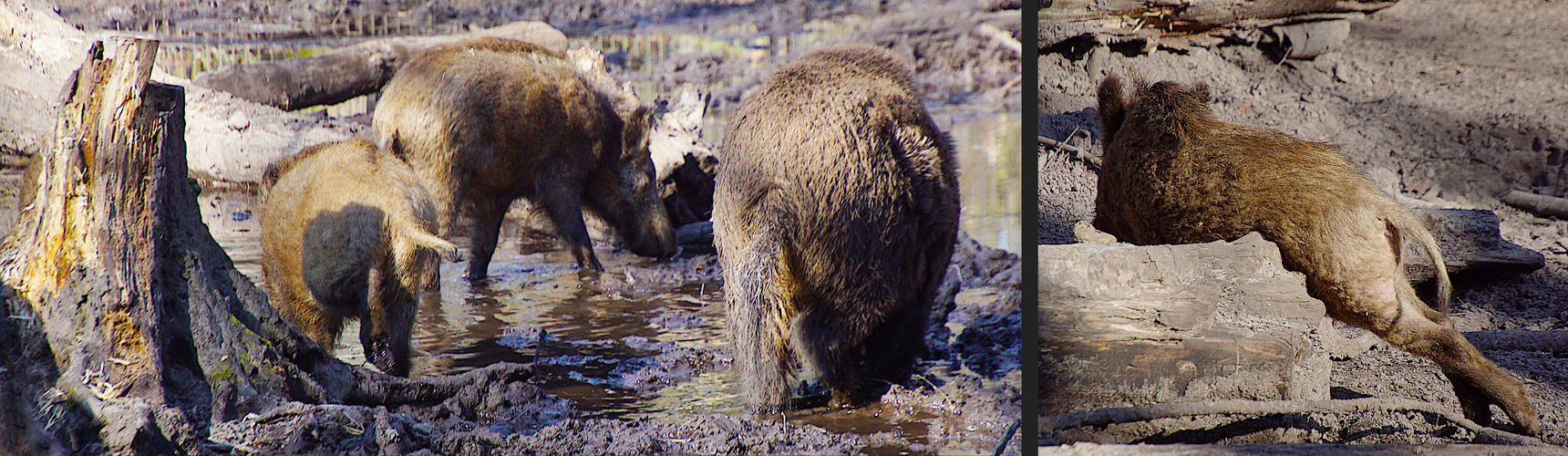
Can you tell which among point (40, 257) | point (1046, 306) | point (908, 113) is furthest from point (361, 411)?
point (1046, 306)

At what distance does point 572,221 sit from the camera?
2.51 metres

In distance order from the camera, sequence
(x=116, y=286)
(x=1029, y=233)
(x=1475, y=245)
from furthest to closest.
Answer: (x=1475, y=245) → (x=1029, y=233) → (x=116, y=286)

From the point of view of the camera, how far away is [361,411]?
2.29m

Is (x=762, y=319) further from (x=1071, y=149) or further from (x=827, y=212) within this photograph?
(x=1071, y=149)

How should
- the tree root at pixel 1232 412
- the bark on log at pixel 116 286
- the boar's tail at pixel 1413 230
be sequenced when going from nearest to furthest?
1. the bark on log at pixel 116 286
2. the tree root at pixel 1232 412
3. the boar's tail at pixel 1413 230

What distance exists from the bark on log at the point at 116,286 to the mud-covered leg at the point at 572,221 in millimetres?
940

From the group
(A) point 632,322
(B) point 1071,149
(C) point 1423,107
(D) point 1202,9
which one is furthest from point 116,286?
(C) point 1423,107

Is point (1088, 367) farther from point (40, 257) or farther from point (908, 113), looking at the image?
point (40, 257)

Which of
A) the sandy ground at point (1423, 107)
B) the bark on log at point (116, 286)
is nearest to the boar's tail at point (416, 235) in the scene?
the bark on log at point (116, 286)

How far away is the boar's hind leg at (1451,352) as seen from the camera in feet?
8.52

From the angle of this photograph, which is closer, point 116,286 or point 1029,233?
point 116,286

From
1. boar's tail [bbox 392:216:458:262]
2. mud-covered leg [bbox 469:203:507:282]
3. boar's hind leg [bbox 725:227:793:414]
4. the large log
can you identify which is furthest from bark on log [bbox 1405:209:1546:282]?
boar's tail [bbox 392:216:458:262]

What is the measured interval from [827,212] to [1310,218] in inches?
61.8

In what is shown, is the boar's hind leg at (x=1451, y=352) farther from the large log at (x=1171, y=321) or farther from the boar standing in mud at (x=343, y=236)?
the boar standing in mud at (x=343, y=236)
